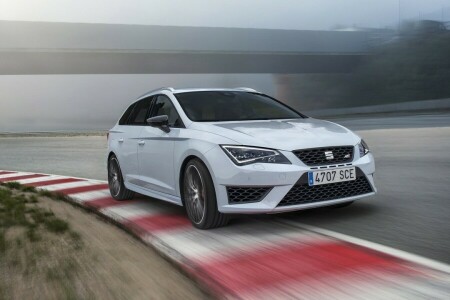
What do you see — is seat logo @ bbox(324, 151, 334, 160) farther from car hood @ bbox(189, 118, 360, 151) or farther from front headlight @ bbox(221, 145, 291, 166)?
front headlight @ bbox(221, 145, 291, 166)

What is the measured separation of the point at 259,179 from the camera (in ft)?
16.2

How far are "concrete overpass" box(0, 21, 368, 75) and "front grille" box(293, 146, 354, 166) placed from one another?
111 feet

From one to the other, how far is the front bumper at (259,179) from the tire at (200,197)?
3.9 inches

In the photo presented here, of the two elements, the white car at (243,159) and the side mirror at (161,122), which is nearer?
the white car at (243,159)

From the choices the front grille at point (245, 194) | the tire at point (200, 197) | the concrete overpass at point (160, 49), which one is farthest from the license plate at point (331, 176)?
the concrete overpass at point (160, 49)

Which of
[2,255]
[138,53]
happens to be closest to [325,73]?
[138,53]

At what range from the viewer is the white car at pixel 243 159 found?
197 inches

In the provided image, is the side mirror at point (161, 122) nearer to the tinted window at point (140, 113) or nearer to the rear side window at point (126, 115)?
the tinted window at point (140, 113)

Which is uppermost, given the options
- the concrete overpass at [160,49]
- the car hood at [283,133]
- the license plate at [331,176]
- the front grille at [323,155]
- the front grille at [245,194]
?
the concrete overpass at [160,49]

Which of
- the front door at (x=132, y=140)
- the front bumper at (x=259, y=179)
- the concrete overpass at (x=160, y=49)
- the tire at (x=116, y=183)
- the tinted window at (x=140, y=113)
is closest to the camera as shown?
the front bumper at (x=259, y=179)

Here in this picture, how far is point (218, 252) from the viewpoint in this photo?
15.2 ft

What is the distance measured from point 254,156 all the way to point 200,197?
73 centimetres

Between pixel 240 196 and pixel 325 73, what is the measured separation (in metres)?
45.9

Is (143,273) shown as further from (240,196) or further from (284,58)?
(284,58)
